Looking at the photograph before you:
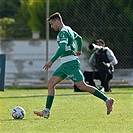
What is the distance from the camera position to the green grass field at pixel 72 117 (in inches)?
372

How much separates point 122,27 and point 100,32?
0.82m

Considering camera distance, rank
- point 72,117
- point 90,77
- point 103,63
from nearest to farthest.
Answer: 1. point 72,117
2. point 103,63
3. point 90,77

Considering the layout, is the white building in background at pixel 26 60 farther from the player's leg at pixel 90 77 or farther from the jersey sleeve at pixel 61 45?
the jersey sleeve at pixel 61 45

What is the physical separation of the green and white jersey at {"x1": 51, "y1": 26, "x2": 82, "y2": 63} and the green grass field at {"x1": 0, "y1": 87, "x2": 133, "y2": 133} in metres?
1.06

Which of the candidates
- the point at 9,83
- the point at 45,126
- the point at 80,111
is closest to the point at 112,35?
the point at 9,83

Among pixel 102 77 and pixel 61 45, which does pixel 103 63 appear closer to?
pixel 102 77

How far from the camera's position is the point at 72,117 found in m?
11.3

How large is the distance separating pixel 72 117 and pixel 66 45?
1.35m

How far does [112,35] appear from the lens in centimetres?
2330

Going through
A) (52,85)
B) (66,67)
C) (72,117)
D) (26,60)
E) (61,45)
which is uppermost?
(26,60)

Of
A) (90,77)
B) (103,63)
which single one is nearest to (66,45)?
(103,63)

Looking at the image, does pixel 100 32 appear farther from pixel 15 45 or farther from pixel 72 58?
pixel 72 58

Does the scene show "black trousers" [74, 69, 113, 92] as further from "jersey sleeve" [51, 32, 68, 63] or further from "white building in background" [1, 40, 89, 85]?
"jersey sleeve" [51, 32, 68, 63]

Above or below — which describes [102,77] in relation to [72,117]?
above
